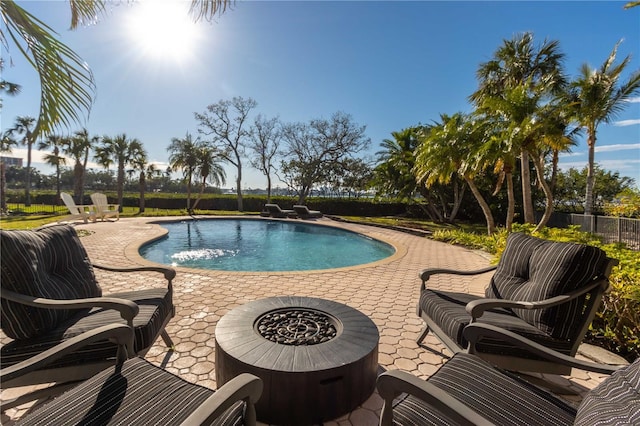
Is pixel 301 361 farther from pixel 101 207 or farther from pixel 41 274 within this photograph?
pixel 101 207

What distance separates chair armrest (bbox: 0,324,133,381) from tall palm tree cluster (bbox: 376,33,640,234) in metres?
10.1

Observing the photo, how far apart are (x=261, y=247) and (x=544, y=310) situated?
9.16 meters

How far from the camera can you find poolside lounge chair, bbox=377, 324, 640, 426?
1.06 meters

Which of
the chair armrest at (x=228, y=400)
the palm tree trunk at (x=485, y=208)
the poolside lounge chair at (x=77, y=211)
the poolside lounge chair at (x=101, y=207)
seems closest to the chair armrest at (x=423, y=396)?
the chair armrest at (x=228, y=400)

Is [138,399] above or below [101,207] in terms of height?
below

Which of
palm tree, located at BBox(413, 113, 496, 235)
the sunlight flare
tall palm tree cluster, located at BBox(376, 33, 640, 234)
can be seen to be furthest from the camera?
palm tree, located at BBox(413, 113, 496, 235)

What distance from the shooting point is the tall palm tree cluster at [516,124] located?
8.81 metres

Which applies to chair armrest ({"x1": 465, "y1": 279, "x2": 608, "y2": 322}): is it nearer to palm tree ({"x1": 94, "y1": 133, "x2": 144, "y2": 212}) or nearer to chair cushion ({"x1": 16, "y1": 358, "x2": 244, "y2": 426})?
chair cushion ({"x1": 16, "y1": 358, "x2": 244, "y2": 426})

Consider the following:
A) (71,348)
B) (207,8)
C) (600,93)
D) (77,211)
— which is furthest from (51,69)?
(600,93)

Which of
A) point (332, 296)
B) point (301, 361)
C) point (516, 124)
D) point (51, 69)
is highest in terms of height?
point (516, 124)

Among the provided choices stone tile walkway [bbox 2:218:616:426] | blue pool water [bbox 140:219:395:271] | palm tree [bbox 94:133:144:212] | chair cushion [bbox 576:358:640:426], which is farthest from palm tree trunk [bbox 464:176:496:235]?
palm tree [bbox 94:133:144:212]

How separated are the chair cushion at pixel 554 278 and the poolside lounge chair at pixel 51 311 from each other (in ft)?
10.0

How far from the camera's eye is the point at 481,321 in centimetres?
227

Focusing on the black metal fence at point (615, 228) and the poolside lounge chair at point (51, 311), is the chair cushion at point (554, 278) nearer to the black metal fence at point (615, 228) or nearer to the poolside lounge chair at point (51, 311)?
the poolside lounge chair at point (51, 311)
